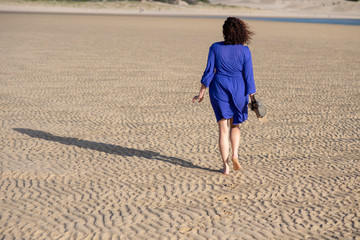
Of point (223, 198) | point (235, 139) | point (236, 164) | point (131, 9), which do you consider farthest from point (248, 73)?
point (131, 9)

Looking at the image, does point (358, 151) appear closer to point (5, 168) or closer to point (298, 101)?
point (298, 101)

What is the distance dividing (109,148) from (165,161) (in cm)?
83

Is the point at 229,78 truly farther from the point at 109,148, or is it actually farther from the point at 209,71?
the point at 109,148

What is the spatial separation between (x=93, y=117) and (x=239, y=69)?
3224 mm

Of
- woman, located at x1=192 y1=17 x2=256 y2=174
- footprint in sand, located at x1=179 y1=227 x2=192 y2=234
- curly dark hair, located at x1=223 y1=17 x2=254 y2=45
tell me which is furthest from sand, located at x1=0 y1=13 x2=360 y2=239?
curly dark hair, located at x1=223 y1=17 x2=254 y2=45

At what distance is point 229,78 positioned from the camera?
4.77m

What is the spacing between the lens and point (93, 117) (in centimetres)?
732

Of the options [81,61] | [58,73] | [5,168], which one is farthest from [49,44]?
[5,168]

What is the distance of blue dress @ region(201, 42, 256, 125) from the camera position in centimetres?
470

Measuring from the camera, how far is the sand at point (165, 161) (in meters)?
3.89

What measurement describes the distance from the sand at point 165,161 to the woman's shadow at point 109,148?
13 millimetres

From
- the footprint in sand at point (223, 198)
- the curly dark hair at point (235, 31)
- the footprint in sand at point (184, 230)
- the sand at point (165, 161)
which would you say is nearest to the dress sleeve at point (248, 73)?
the curly dark hair at point (235, 31)

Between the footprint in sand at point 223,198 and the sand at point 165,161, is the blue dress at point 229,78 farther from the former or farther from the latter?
the footprint in sand at point 223,198

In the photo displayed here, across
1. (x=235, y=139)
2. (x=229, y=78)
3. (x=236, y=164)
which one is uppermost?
(x=229, y=78)
